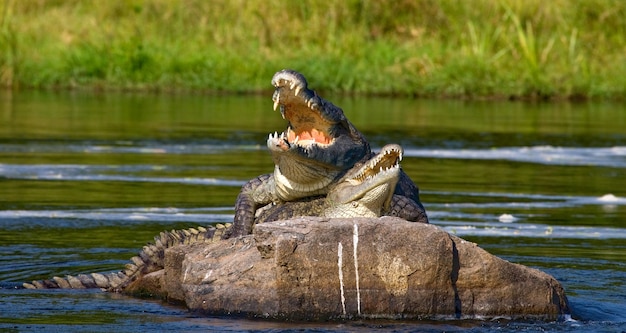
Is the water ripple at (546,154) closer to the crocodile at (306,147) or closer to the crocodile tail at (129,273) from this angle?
the crocodile at (306,147)

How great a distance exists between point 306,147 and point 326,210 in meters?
0.49

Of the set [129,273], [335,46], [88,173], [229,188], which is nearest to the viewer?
[129,273]

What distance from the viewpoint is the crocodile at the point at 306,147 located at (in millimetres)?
7371

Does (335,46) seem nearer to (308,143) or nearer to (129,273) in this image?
(129,273)

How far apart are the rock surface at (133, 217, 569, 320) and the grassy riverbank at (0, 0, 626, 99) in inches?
793

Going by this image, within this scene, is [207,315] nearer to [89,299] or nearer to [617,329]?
[89,299]

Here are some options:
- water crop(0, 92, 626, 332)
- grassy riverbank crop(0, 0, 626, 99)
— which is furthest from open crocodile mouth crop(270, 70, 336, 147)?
grassy riverbank crop(0, 0, 626, 99)

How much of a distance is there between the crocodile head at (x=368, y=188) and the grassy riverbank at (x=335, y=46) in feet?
63.6

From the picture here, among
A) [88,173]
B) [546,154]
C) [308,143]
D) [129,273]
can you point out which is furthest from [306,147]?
[546,154]

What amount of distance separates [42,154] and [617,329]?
10153 mm

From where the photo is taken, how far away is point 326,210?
7.98 m

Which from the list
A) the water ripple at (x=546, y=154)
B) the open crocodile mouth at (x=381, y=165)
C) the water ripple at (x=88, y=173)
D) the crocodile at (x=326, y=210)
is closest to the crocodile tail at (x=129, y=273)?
the crocodile at (x=326, y=210)

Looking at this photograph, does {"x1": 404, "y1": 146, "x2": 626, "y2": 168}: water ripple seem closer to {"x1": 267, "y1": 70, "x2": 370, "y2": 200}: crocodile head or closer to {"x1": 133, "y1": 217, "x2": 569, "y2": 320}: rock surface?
{"x1": 267, "y1": 70, "x2": 370, "y2": 200}: crocodile head

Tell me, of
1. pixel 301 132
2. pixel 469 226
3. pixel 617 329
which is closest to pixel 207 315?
pixel 301 132
